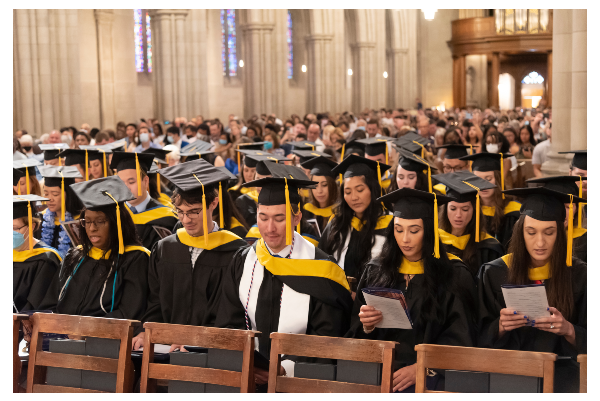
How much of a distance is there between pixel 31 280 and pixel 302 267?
1985 millimetres

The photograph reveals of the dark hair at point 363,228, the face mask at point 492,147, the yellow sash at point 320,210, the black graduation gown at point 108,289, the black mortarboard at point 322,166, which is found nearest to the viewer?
the black graduation gown at point 108,289

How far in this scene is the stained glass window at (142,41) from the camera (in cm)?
2348

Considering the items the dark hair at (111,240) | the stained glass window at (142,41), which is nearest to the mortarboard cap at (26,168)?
the dark hair at (111,240)

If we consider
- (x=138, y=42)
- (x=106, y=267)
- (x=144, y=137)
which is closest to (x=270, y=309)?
(x=106, y=267)

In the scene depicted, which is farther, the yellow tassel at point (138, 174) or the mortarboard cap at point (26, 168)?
the mortarboard cap at point (26, 168)

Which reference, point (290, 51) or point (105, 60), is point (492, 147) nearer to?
point (105, 60)

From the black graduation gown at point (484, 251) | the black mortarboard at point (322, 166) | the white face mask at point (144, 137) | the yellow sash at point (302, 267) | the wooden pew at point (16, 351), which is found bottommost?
the wooden pew at point (16, 351)

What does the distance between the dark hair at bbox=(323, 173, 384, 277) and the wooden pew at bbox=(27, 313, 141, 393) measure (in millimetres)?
2017

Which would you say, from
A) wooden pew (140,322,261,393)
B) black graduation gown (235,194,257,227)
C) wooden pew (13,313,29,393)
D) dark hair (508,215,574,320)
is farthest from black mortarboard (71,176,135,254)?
black graduation gown (235,194,257,227)

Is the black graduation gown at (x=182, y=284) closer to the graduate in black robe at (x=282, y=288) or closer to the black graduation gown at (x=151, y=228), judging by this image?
the graduate in black robe at (x=282, y=288)

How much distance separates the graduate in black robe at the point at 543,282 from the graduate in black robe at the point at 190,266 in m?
1.53

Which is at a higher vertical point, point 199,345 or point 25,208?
point 25,208

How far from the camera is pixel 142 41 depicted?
23.6 metres

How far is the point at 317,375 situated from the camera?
10.6ft
